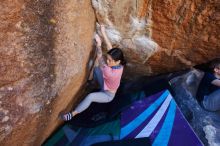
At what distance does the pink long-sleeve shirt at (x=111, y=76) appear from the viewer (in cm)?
354

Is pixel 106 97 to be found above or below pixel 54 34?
below

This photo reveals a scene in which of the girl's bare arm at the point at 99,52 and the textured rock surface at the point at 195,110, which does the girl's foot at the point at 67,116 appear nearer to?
the girl's bare arm at the point at 99,52

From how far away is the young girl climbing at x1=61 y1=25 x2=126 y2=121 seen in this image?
348cm

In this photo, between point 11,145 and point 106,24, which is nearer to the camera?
point 11,145

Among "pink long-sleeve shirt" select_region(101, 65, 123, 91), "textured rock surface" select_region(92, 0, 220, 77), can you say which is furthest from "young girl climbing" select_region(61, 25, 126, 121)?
"textured rock surface" select_region(92, 0, 220, 77)

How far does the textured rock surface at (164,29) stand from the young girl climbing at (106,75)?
6.8 inches

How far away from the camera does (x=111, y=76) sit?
140 inches

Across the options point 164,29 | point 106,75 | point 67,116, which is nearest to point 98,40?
point 106,75

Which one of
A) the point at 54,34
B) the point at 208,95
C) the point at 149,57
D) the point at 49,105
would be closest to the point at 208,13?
the point at 149,57

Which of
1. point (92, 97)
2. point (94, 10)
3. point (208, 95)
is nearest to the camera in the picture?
point (94, 10)

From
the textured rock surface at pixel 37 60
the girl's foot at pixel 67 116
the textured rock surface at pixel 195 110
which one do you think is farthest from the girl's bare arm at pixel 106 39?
the textured rock surface at pixel 195 110

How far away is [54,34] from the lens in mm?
2996

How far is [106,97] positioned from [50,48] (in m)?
Answer: 0.95

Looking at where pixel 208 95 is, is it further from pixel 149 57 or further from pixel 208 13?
pixel 208 13
